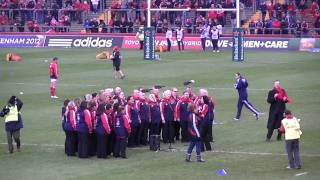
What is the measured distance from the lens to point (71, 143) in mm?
26531

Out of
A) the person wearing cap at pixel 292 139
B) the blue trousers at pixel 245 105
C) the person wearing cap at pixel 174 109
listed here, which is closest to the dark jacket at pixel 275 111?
the person wearing cap at pixel 174 109

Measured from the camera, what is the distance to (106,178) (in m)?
23.2

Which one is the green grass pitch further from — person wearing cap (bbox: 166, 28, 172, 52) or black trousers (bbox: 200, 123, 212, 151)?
person wearing cap (bbox: 166, 28, 172, 52)

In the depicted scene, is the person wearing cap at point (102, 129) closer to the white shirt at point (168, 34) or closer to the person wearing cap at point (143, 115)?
the person wearing cap at point (143, 115)

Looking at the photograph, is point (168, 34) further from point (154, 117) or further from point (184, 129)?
point (154, 117)

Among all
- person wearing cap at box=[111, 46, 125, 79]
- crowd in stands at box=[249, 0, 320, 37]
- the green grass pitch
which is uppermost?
crowd in stands at box=[249, 0, 320, 37]

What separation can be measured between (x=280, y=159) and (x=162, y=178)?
4117 millimetres

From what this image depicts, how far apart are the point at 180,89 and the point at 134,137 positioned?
13345 millimetres

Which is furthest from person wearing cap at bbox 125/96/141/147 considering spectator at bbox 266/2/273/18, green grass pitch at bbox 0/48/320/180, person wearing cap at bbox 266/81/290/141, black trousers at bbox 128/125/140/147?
spectator at bbox 266/2/273/18

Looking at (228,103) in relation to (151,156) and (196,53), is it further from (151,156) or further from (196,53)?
(196,53)

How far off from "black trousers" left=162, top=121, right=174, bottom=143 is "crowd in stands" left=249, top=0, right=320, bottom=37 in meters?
33.7

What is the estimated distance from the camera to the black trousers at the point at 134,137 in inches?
1088

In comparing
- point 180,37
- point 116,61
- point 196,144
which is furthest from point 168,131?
point 180,37

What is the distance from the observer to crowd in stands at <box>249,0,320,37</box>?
61.2m
